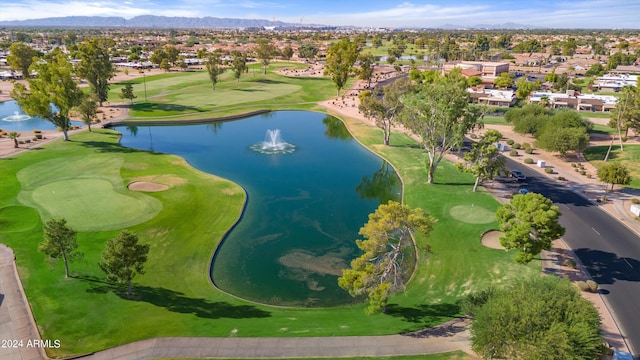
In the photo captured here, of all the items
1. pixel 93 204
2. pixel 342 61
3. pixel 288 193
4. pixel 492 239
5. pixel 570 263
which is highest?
pixel 342 61

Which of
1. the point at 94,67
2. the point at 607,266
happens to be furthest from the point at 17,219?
the point at 94,67

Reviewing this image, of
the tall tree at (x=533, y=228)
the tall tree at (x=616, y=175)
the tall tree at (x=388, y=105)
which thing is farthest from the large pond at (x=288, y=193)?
the tall tree at (x=616, y=175)

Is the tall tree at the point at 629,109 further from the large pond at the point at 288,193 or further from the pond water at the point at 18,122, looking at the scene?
the pond water at the point at 18,122

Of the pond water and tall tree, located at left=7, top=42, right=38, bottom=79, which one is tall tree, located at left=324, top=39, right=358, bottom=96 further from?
tall tree, located at left=7, top=42, right=38, bottom=79

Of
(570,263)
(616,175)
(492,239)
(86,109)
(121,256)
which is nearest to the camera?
(121,256)

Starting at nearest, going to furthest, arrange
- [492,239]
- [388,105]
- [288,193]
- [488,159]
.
Answer: [492,239]
[488,159]
[288,193]
[388,105]

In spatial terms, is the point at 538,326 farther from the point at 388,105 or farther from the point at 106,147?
the point at 106,147
